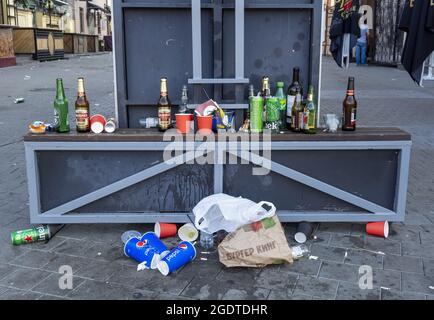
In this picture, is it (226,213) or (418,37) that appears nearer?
(226,213)


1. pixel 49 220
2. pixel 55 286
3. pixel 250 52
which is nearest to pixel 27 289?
pixel 55 286

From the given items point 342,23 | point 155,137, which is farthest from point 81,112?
point 342,23

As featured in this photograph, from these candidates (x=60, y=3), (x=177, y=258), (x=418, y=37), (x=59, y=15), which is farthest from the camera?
(x=60, y=3)

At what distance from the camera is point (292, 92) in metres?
3.79

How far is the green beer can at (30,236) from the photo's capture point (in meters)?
3.55

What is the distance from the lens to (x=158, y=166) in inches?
142

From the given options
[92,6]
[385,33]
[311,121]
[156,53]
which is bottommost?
[311,121]

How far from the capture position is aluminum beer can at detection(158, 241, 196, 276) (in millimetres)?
3092

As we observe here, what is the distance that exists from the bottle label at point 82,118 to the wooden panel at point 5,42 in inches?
653

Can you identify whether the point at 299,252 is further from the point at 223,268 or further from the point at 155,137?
the point at 155,137

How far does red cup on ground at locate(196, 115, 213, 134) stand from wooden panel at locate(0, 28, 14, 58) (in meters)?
17.0

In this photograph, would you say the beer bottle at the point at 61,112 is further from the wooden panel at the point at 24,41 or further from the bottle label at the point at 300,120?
the wooden panel at the point at 24,41

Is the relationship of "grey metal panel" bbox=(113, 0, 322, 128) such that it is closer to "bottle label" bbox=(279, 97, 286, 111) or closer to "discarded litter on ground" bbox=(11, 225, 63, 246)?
"bottle label" bbox=(279, 97, 286, 111)

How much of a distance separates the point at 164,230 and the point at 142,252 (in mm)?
457
